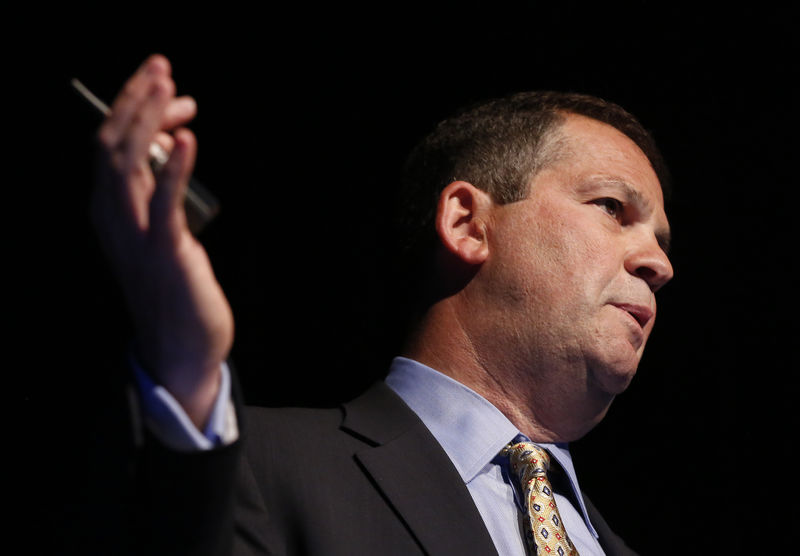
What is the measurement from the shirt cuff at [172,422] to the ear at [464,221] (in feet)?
3.48

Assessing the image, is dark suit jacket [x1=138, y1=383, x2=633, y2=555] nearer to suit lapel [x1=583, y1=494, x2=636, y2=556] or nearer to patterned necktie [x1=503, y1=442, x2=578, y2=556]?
patterned necktie [x1=503, y1=442, x2=578, y2=556]

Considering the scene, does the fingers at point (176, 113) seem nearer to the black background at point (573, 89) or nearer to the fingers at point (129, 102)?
the fingers at point (129, 102)

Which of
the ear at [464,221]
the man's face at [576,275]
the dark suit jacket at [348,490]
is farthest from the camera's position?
the ear at [464,221]

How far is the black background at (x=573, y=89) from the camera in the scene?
2.32 meters

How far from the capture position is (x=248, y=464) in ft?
4.91

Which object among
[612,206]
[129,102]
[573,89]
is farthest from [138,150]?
[573,89]

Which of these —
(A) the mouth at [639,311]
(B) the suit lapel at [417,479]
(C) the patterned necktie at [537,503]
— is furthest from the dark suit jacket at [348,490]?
(A) the mouth at [639,311]

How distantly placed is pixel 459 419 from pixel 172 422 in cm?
90

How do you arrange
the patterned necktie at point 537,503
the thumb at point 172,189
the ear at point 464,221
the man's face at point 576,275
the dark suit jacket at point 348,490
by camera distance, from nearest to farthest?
the thumb at point 172,189
the dark suit jacket at point 348,490
the patterned necktie at point 537,503
the man's face at point 576,275
the ear at point 464,221

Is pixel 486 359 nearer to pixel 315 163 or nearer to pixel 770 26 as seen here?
pixel 315 163

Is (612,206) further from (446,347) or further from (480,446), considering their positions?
(480,446)

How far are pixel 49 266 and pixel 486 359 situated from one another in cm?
95

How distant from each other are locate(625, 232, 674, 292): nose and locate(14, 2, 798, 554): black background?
703 millimetres

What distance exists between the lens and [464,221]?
2.15 meters
